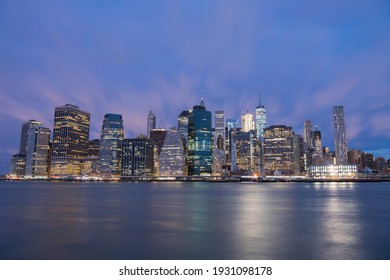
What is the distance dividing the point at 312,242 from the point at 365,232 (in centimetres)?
732

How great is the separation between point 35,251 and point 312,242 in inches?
735

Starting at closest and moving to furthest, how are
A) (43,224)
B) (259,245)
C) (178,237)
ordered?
(259,245)
(178,237)
(43,224)

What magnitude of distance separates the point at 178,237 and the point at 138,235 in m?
3.35
